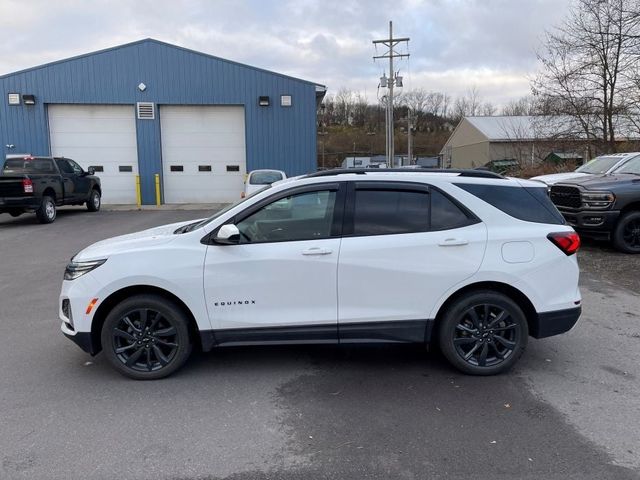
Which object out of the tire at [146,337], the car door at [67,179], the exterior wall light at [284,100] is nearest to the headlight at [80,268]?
the tire at [146,337]

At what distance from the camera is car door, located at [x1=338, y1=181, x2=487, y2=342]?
4000mm

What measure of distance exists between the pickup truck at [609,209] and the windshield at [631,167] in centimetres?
65

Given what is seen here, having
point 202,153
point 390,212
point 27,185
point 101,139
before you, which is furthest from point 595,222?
point 101,139

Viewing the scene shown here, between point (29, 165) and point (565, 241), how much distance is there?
16137 mm

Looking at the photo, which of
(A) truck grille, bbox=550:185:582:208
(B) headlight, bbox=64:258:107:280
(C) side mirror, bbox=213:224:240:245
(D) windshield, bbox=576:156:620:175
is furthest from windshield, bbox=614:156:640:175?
(B) headlight, bbox=64:258:107:280

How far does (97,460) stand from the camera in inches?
120

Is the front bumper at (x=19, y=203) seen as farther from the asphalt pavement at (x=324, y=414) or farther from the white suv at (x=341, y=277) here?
the white suv at (x=341, y=277)

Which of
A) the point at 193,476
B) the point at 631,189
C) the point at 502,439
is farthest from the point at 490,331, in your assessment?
the point at 631,189

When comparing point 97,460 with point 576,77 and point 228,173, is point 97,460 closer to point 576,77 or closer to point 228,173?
point 228,173

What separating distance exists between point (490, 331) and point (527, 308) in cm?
39

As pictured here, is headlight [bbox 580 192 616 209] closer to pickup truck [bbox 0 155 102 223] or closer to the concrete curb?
the concrete curb

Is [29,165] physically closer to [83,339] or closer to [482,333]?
[83,339]

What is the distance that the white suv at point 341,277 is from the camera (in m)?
3.98

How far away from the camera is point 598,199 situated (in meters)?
9.06
